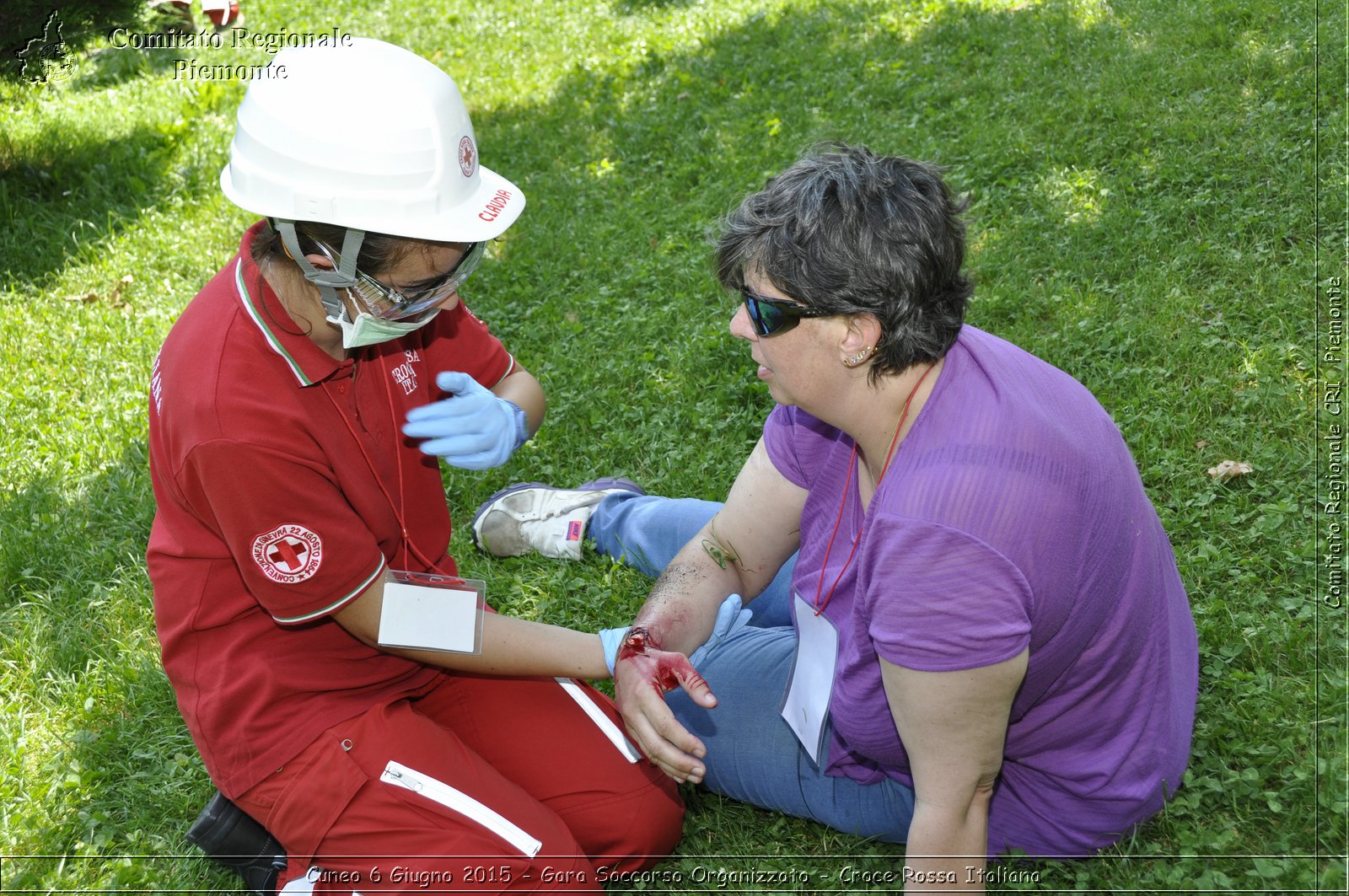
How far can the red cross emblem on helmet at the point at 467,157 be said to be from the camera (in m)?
2.34

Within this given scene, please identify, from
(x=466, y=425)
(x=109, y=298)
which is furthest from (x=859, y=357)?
(x=109, y=298)

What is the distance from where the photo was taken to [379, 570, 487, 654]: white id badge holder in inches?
96.3

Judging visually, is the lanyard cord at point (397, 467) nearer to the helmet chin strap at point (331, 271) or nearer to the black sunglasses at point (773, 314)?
the helmet chin strap at point (331, 271)

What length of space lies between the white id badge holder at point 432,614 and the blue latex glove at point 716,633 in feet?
0.98

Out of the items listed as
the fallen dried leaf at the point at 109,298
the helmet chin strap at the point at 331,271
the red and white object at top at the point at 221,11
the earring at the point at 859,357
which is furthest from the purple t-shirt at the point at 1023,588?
the red and white object at top at the point at 221,11

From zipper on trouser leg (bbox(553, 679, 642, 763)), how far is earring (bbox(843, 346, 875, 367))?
1244 mm

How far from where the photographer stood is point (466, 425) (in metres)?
2.67

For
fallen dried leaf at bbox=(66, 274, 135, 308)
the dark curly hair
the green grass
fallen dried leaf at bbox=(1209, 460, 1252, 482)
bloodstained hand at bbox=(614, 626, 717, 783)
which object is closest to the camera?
the dark curly hair

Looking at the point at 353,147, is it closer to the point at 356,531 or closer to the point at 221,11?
the point at 356,531

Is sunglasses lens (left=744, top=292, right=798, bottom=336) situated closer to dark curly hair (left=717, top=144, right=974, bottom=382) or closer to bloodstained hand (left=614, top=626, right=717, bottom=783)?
dark curly hair (left=717, top=144, right=974, bottom=382)

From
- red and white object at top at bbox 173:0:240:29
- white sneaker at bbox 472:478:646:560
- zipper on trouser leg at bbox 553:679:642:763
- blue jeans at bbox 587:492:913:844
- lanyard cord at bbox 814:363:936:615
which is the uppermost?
lanyard cord at bbox 814:363:936:615

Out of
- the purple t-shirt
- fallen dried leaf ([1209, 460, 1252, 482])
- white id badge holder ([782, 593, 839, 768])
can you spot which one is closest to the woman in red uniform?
white id badge holder ([782, 593, 839, 768])

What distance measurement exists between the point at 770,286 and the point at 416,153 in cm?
77

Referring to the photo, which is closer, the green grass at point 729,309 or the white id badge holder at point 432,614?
the white id badge holder at point 432,614
